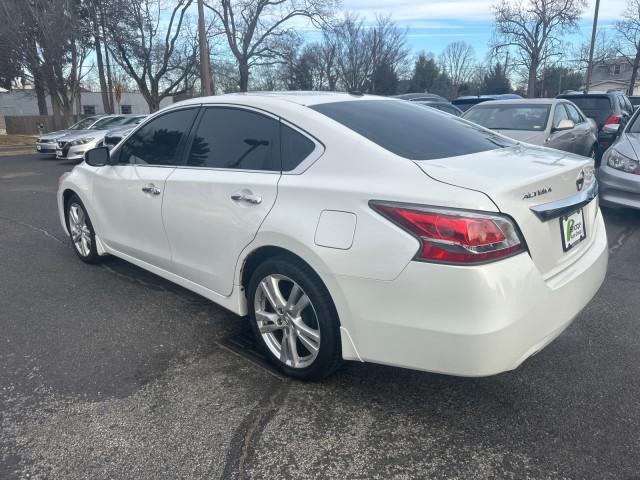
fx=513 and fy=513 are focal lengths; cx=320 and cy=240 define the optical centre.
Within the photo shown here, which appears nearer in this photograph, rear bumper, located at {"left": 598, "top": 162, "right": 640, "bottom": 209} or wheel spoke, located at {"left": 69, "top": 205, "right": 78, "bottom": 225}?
wheel spoke, located at {"left": 69, "top": 205, "right": 78, "bottom": 225}

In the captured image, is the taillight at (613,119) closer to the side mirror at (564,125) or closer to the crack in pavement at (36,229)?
the side mirror at (564,125)

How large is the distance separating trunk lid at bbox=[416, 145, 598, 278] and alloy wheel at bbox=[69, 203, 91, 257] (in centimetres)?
369

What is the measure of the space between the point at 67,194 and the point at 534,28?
48.6 metres

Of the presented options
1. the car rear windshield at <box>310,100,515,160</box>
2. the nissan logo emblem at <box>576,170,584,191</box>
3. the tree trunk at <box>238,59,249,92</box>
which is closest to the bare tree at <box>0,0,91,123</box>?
the tree trunk at <box>238,59,249,92</box>

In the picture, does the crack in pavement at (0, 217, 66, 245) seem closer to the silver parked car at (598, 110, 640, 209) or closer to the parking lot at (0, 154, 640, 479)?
the parking lot at (0, 154, 640, 479)

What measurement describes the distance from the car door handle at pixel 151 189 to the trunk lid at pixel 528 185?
6.69 ft

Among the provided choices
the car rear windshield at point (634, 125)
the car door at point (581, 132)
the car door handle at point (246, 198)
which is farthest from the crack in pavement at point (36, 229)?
the car door at point (581, 132)

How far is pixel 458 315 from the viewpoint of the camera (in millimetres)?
2195

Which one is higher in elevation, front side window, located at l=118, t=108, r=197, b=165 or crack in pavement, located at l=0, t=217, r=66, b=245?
front side window, located at l=118, t=108, r=197, b=165

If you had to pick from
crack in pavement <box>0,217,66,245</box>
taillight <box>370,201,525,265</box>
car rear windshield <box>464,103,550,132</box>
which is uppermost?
car rear windshield <box>464,103,550,132</box>

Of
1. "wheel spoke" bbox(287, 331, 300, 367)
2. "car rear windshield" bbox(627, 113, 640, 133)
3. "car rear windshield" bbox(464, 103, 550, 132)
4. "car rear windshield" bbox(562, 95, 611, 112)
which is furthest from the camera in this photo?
"car rear windshield" bbox(562, 95, 611, 112)

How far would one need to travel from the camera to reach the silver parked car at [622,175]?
6133 millimetres

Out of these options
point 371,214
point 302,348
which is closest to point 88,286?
point 302,348

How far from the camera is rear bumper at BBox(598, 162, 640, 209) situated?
240 inches
